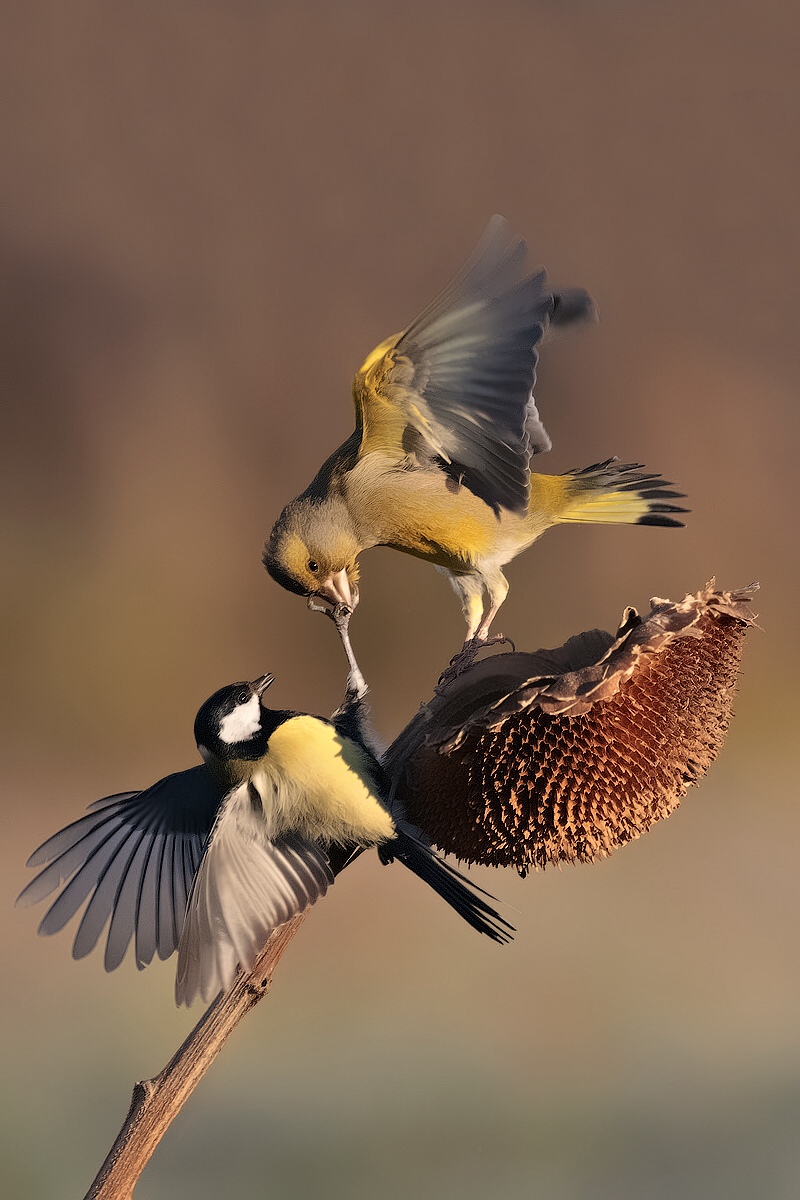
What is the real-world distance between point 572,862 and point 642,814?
0.22 feet

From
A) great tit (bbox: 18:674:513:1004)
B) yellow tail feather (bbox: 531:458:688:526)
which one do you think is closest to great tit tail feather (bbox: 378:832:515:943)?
great tit (bbox: 18:674:513:1004)

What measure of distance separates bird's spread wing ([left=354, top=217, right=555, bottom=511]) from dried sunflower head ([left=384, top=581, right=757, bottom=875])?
1.36ft

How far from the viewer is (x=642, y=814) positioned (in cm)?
69

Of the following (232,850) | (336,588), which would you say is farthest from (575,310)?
(232,850)

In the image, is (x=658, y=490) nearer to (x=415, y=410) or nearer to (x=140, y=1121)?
(x=415, y=410)

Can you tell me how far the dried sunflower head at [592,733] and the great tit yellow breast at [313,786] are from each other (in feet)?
0.47

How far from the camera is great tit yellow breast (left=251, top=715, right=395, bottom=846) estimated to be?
2.78 feet

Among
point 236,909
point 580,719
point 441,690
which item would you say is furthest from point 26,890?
point 580,719

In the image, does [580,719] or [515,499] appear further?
[515,499]

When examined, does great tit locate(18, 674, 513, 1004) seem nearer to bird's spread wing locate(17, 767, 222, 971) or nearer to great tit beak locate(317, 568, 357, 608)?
bird's spread wing locate(17, 767, 222, 971)

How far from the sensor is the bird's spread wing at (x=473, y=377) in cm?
103

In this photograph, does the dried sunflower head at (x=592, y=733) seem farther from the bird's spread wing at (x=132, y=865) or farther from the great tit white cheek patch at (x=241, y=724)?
the bird's spread wing at (x=132, y=865)

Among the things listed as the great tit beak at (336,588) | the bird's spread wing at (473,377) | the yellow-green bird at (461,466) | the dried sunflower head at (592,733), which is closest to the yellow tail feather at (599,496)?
the yellow-green bird at (461,466)

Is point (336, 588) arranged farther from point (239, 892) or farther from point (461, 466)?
point (239, 892)
